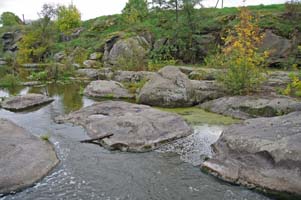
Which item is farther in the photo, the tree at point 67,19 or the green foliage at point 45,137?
the tree at point 67,19

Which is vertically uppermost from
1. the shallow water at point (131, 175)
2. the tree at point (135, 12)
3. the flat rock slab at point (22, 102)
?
the tree at point (135, 12)

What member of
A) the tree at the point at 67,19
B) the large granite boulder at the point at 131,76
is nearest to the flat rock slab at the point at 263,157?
the large granite boulder at the point at 131,76

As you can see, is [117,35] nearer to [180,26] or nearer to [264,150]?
[180,26]

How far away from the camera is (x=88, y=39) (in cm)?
5650

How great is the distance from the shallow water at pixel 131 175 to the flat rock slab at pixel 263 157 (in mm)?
364

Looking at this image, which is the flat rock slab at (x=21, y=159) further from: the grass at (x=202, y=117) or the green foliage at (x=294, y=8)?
the green foliage at (x=294, y=8)

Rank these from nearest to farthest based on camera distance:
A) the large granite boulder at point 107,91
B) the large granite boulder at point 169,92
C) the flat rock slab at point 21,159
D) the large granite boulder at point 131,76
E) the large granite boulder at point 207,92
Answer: the flat rock slab at point 21,159 < the large granite boulder at point 169,92 < the large granite boulder at point 207,92 < the large granite boulder at point 107,91 < the large granite boulder at point 131,76

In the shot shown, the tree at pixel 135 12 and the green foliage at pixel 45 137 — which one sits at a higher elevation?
the tree at pixel 135 12

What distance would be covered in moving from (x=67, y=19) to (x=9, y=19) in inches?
1115

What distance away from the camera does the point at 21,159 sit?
8.66 m

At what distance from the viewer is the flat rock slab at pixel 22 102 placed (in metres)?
16.7

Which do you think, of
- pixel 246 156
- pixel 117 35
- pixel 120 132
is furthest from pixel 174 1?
pixel 246 156

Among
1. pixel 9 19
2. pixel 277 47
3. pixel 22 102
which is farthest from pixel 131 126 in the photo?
pixel 9 19

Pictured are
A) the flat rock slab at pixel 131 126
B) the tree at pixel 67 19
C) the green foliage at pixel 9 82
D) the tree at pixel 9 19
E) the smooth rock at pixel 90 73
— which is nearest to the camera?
the flat rock slab at pixel 131 126
